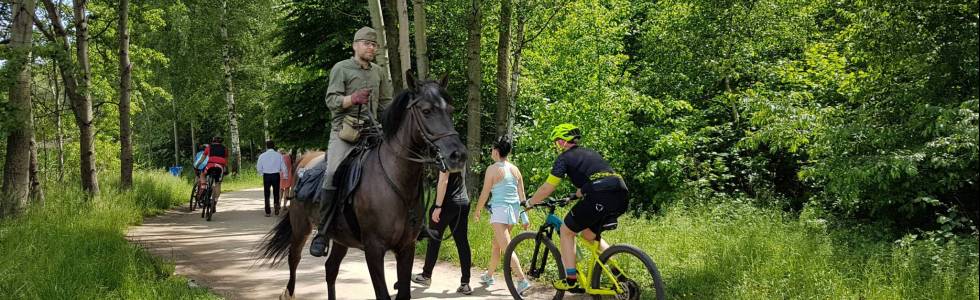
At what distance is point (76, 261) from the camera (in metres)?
6.70

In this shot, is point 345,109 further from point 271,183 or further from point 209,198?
point 271,183

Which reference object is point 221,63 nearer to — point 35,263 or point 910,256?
point 35,263

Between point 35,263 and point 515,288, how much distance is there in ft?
16.5

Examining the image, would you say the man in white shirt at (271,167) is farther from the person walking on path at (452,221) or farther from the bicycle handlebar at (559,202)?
the bicycle handlebar at (559,202)

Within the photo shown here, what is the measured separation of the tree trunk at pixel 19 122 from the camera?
9547mm

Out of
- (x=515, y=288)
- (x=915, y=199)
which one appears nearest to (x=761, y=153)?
(x=915, y=199)

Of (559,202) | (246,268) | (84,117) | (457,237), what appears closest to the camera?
(559,202)

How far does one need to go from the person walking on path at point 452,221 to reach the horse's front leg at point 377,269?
172 centimetres

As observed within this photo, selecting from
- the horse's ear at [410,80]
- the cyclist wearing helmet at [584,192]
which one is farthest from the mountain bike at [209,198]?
the horse's ear at [410,80]

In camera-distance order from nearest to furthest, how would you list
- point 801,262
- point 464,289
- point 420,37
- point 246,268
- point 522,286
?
point 801,262 < point 522,286 < point 464,289 < point 246,268 < point 420,37

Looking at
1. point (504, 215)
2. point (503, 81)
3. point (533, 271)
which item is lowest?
point (533, 271)

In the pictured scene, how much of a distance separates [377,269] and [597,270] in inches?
84.8

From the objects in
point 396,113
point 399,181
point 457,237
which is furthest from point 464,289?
point 396,113

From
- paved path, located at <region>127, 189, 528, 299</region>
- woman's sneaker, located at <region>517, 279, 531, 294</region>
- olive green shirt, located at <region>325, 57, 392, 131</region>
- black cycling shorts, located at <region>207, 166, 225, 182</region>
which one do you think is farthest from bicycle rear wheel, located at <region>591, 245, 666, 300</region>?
black cycling shorts, located at <region>207, 166, 225, 182</region>
